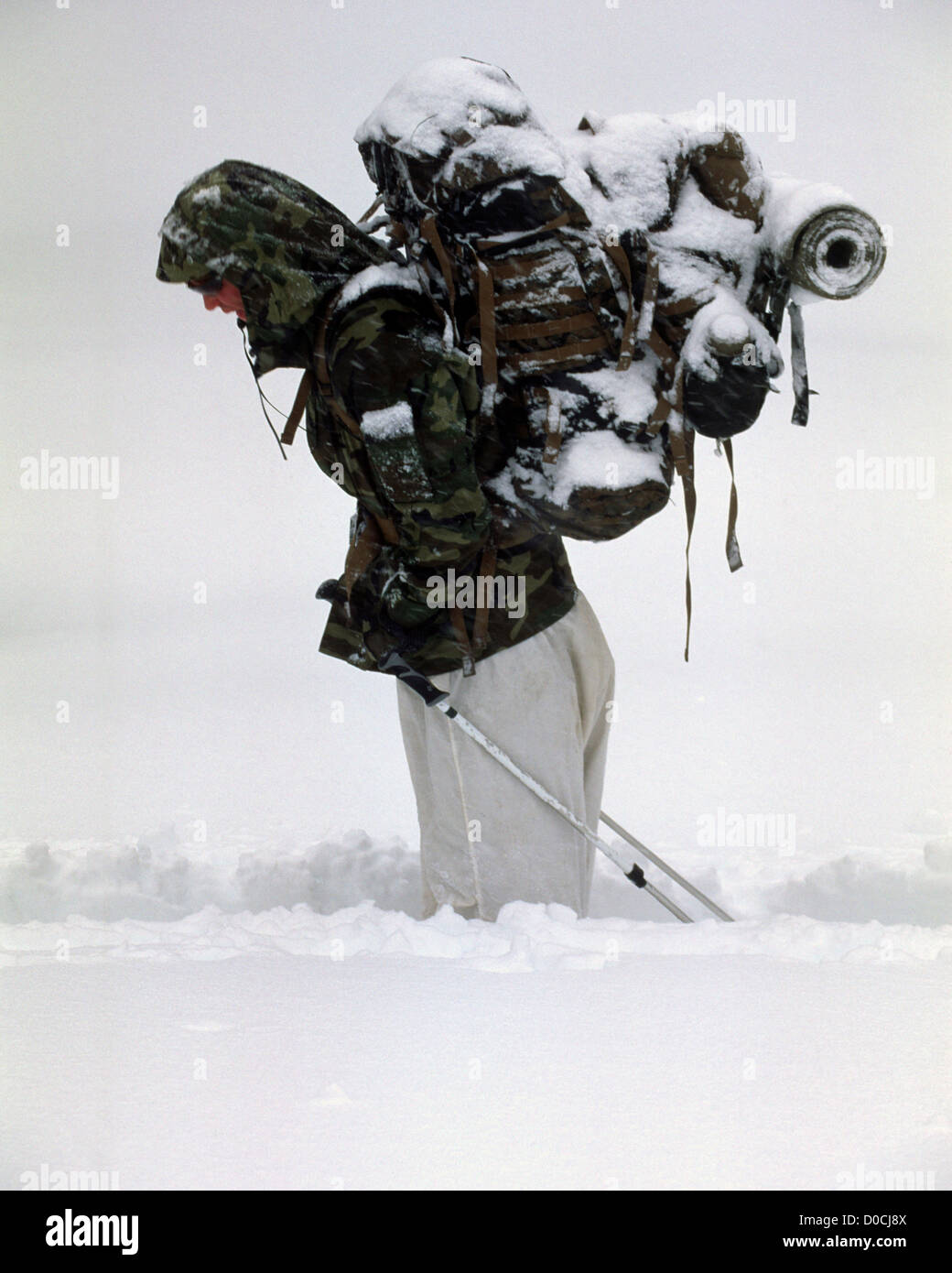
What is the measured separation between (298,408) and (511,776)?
1.02 m

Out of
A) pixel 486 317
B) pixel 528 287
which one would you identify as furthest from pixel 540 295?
pixel 486 317

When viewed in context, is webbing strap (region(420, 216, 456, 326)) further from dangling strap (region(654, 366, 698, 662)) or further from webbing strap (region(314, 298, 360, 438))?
dangling strap (region(654, 366, 698, 662))

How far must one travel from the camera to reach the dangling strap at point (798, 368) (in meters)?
3.22

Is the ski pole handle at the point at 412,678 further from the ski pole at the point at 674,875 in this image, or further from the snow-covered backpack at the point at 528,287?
the ski pole at the point at 674,875

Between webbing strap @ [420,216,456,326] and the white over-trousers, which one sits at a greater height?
webbing strap @ [420,216,456,326]

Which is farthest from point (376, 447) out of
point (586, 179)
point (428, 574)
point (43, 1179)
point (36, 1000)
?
point (43, 1179)

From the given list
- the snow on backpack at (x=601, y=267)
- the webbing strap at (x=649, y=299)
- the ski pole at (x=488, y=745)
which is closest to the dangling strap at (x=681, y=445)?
the snow on backpack at (x=601, y=267)

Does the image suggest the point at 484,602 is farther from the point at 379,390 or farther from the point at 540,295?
the point at 540,295

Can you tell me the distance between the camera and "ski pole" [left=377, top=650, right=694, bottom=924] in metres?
3.24

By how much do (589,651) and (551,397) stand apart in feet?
2.21

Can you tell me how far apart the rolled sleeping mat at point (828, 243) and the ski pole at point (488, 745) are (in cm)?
125

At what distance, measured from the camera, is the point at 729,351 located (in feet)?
9.86

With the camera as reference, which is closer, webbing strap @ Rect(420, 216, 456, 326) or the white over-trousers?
webbing strap @ Rect(420, 216, 456, 326)

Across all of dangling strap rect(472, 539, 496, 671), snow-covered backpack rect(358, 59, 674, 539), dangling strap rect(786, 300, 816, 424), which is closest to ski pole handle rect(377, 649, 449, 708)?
dangling strap rect(472, 539, 496, 671)
